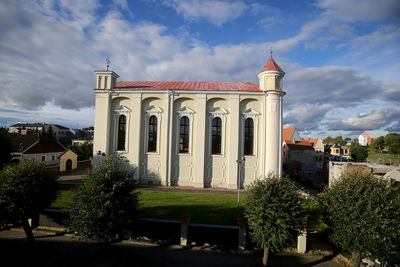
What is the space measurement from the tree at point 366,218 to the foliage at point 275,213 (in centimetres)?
165

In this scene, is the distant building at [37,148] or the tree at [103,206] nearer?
the tree at [103,206]

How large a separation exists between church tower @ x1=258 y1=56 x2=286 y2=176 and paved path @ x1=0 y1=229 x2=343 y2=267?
31.2 feet

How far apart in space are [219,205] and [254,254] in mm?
4826

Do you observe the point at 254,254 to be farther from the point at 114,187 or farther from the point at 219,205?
the point at 114,187

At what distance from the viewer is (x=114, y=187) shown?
306 inches

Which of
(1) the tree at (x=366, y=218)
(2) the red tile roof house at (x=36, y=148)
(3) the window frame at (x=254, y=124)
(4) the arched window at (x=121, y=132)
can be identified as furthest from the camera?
(2) the red tile roof house at (x=36, y=148)

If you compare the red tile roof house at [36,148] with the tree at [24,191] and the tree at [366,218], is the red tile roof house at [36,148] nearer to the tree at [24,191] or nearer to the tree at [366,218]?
the tree at [24,191]

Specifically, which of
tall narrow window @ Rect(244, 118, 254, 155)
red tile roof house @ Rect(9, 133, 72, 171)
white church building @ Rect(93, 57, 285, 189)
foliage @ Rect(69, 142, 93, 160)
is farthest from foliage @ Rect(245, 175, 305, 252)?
foliage @ Rect(69, 142, 93, 160)

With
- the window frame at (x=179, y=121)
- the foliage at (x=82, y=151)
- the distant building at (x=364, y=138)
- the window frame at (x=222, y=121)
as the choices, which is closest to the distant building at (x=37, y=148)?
the foliage at (x=82, y=151)

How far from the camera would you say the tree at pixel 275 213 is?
750 centimetres

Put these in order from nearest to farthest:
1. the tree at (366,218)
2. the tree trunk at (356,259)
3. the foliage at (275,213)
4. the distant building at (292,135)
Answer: the tree at (366,218) < the foliage at (275,213) < the tree trunk at (356,259) < the distant building at (292,135)

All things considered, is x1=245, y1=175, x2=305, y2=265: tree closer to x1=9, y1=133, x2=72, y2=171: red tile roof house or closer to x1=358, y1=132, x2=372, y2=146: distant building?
x1=9, y1=133, x2=72, y2=171: red tile roof house

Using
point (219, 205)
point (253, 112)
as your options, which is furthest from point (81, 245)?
point (253, 112)

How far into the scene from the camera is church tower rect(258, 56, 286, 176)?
18.0 m
